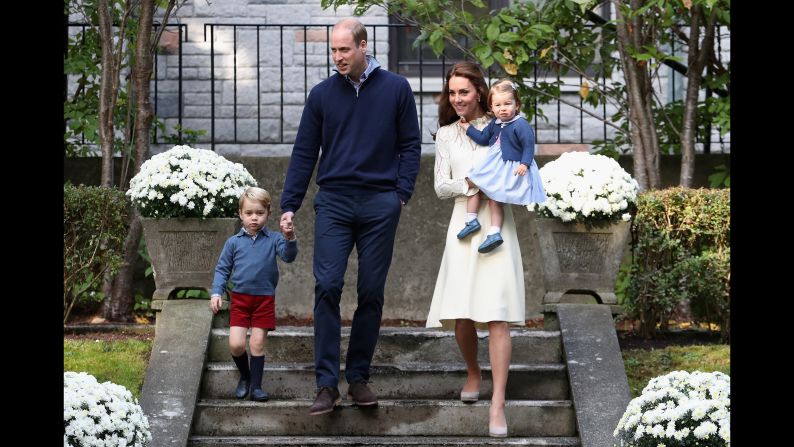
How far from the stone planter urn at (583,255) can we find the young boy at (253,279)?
1628 mm

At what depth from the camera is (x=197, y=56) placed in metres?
10.1

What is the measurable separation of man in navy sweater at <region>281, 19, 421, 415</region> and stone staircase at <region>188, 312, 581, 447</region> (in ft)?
0.96

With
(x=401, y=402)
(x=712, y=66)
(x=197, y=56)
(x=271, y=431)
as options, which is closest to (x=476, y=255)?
(x=401, y=402)

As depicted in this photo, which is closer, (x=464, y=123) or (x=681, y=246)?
(x=464, y=123)

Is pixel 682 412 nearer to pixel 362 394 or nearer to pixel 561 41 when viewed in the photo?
pixel 362 394

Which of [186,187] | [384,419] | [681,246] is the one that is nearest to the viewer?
[384,419]

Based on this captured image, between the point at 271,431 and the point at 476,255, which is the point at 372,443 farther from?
the point at 476,255

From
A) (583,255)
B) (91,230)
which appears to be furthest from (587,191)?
(91,230)

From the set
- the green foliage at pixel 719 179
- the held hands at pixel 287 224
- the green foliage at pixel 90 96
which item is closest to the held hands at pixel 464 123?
the held hands at pixel 287 224

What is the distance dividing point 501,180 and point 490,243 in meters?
0.29

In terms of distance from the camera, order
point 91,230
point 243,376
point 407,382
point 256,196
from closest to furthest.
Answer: point 256,196, point 243,376, point 407,382, point 91,230

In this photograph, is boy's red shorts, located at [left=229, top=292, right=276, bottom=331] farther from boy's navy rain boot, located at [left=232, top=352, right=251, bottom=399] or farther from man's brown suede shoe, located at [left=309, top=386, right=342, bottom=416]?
man's brown suede shoe, located at [left=309, top=386, right=342, bottom=416]

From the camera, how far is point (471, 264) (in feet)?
17.6

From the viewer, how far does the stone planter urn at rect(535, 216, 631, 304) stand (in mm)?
6430
